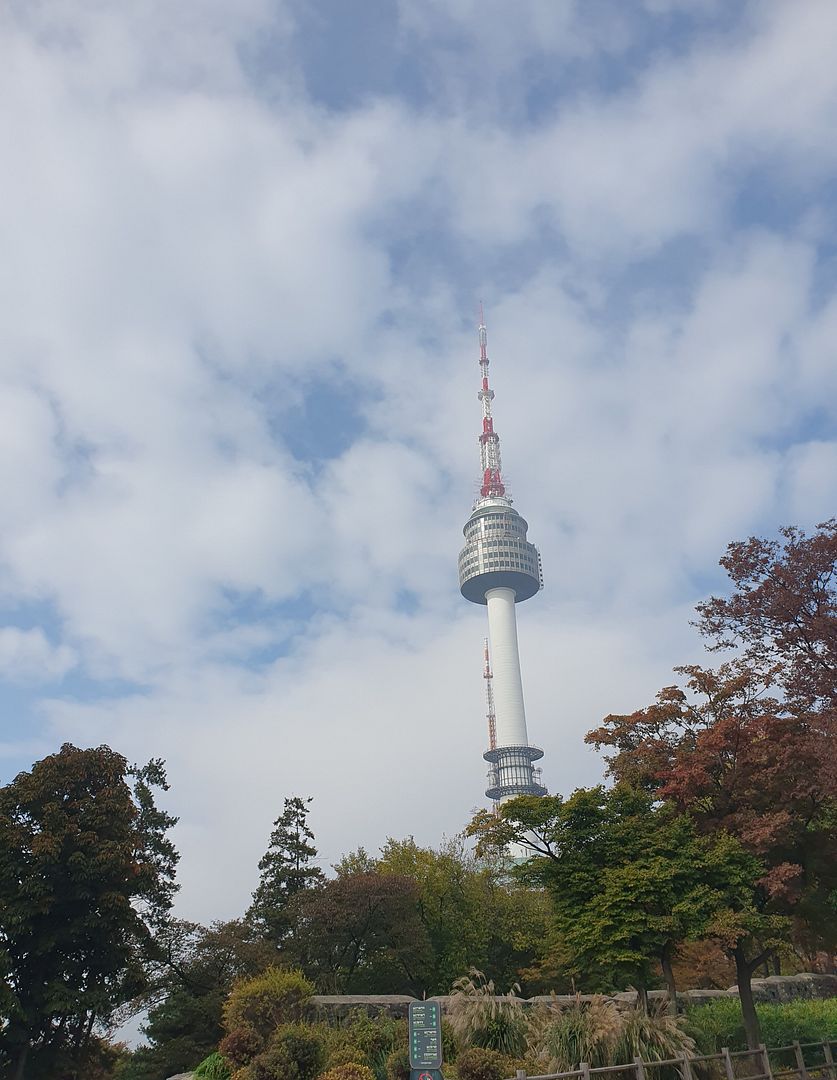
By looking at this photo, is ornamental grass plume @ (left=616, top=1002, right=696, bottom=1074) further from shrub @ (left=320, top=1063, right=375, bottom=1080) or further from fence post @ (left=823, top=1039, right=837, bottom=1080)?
shrub @ (left=320, top=1063, right=375, bottom=1080)

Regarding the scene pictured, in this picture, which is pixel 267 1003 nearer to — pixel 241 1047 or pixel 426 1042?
pixel 241 1047

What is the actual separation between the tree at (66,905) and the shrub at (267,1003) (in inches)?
293

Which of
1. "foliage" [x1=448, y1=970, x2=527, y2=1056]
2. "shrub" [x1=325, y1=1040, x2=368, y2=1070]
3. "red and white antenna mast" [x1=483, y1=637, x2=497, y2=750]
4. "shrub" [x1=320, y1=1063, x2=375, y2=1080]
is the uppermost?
"red and white antenna mast" [x1=483, y1=637, x2=497, y2=750]

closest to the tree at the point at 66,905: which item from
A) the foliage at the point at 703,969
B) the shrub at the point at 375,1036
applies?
the shrub at the point at 375,1036

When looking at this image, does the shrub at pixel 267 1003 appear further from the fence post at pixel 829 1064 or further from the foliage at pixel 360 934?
the fence post at pixel 829 1064

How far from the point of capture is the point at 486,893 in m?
44.5

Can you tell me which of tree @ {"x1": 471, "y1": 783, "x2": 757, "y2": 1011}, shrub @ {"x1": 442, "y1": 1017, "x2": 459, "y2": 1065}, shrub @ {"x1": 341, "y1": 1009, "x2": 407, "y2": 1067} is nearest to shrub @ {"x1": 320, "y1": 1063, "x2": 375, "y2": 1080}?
shrub @ {"x1": 341, "y1": 1009, "x2": 407, "y2": 1067}

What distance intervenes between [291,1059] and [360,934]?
55.4 ft

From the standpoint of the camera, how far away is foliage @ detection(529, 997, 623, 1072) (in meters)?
17.4

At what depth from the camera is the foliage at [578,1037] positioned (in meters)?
17.4

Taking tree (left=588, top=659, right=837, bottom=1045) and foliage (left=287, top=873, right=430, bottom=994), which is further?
foliage (left=287, top=873, right=430, bottom=994)

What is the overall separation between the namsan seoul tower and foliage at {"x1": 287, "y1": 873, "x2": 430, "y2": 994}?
113839mm

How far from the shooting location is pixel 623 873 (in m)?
24.9

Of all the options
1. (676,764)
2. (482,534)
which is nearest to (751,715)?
(676,764)
